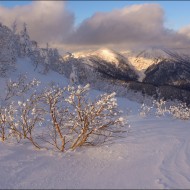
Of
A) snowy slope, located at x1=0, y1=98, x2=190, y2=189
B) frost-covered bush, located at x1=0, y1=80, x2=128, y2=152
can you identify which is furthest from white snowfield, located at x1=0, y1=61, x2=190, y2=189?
frost-covered bush, located at x1=0, y1=80, x2=128, y2=152

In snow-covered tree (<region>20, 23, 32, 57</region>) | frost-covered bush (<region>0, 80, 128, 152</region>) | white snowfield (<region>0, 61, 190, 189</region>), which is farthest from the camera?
snow-covered tree (<region>20, 23, 32, 57</region>)

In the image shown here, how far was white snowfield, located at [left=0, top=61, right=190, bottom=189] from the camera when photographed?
8.66 meters

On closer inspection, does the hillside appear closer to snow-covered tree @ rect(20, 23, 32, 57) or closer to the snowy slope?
the snowy slope

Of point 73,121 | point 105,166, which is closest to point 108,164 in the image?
point 105,166

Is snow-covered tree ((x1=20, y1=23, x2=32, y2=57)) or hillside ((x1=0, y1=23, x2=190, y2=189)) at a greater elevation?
snow-covered tree ((x1=20, y1=23, x2=32, y2=57))

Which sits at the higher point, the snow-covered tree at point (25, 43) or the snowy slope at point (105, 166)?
the snow-covered tree at point (25, 43)

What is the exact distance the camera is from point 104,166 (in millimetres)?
10125

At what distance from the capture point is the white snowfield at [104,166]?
8664mm

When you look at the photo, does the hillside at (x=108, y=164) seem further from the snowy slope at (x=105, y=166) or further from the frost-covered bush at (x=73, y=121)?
the frost-covered bush at (x=73, y=121)

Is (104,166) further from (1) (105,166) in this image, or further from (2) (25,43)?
(2) (25,43)

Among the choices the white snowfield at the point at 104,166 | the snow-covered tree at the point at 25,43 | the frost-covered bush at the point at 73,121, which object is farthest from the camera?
the snow-covered tree at the point at 25,43

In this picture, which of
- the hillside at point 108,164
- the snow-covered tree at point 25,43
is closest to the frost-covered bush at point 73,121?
the hillside at point 108,164

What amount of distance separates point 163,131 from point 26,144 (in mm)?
6373

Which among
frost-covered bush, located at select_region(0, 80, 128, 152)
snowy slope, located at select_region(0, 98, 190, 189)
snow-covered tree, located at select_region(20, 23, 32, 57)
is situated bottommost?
snowy slope, located at select_region(0, 98, 190, 189)
